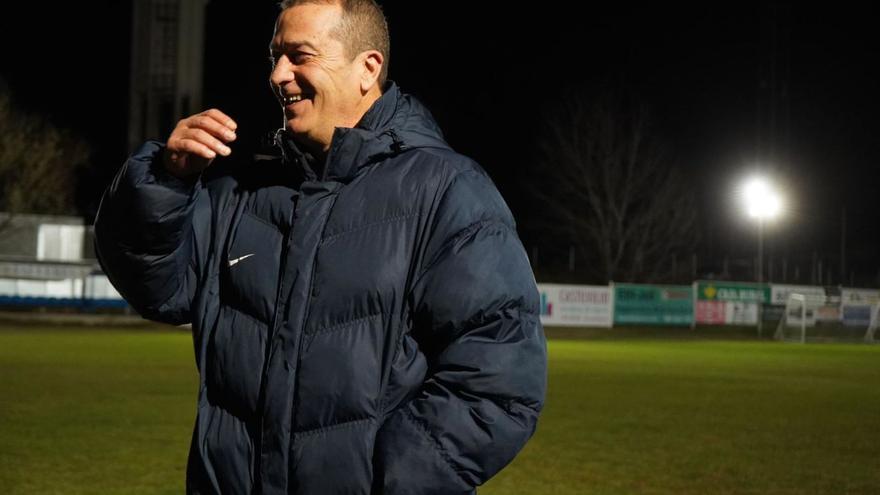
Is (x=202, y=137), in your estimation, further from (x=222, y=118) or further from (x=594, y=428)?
(x=594, y=428)

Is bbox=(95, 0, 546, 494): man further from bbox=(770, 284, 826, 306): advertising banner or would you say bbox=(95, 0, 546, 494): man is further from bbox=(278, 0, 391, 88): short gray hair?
bbox=(770, 284, 826, 306): advertising banner

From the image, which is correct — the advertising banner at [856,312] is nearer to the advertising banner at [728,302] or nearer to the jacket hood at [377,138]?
the advertising banner at [728,302]

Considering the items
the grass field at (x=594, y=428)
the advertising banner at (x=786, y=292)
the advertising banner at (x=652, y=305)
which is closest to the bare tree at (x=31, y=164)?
the advertising banner at (x=652, y=305)

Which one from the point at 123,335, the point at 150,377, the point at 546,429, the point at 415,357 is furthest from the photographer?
the point at 123,335

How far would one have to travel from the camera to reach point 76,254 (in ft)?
127

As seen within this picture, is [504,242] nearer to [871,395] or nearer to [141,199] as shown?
[141,199]

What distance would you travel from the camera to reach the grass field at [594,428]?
767cm

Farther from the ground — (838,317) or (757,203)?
(757,203)

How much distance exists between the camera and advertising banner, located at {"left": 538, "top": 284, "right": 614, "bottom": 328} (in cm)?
3484

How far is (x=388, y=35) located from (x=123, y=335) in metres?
26.4

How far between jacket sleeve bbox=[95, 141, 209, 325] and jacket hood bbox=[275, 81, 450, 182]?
0.73ft

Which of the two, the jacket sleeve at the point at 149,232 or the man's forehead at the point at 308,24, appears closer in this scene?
the jacket sleeve at the point at 149,232

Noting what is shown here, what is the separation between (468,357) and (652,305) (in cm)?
3597

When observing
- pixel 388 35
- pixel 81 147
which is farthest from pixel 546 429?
pixel 81 147
